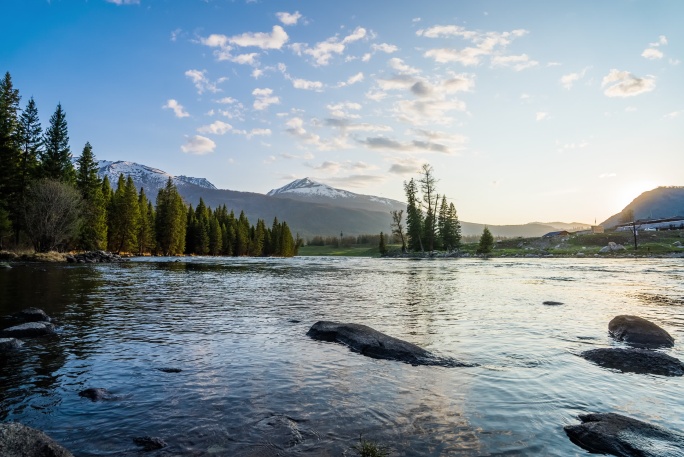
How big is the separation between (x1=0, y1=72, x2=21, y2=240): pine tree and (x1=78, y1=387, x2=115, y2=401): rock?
68.2 m

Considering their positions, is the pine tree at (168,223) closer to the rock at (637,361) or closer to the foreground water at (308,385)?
the foreground water at (308,385)

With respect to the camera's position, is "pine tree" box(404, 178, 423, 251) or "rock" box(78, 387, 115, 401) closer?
"rock" box(78, 387, 115, 401)

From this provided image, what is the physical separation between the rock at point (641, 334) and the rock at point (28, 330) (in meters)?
21.0

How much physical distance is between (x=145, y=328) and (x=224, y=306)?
21.4ft

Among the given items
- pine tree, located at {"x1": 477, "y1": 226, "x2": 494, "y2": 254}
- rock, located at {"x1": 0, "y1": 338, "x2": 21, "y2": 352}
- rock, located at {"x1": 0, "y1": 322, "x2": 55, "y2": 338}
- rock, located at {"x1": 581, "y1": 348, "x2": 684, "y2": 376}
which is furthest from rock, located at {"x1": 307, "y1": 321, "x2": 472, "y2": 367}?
pine tree, located at {"x1": 477, "y1": 226, "x2": 494, "y2": 254}

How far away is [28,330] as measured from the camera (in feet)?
45.1

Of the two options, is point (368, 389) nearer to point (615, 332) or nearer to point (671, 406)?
point (671, 406)

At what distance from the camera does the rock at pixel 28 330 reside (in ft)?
44.2

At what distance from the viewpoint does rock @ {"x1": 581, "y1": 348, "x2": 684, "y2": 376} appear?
10.9 m

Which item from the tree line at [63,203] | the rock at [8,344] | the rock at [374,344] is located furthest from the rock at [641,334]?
the tree line at [63,203]

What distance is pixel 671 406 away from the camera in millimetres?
8445

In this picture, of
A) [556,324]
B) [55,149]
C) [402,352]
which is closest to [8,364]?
[402,352]

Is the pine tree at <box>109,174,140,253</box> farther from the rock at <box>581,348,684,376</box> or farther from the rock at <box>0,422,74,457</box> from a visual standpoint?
the rock at <box>581,348,684,376</box>

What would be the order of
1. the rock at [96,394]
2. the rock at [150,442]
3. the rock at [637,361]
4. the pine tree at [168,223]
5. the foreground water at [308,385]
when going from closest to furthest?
the rock at [150,442] < the foreground water at [308,385] < the rock at [96,394] < the rock at [637,361] < the pine tree at [168,223]
